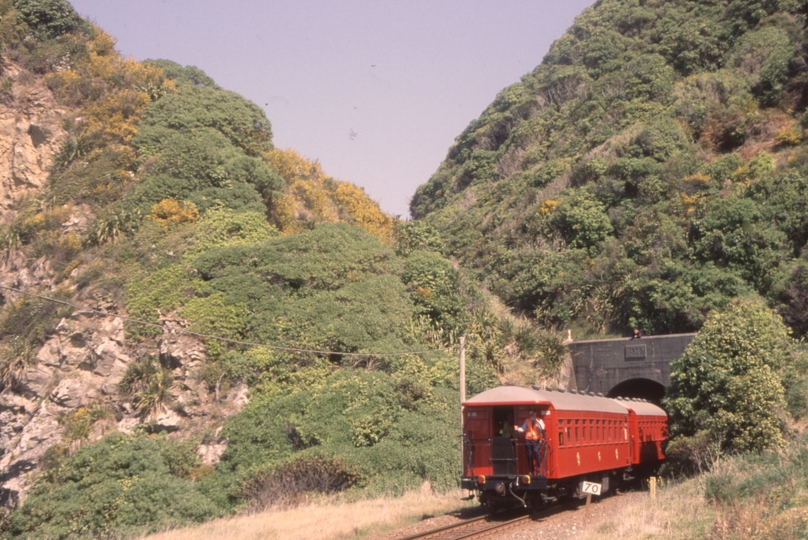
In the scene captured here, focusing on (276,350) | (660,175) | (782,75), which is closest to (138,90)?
(276,350)

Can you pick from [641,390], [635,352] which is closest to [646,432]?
[635,352]

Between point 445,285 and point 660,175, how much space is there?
55.3ft

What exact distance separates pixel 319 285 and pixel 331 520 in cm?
1497

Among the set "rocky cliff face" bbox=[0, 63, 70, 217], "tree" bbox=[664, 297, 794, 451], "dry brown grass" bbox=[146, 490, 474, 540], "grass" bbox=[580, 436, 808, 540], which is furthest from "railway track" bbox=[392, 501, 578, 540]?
"rocky cliff face" bbox=[0, 63, 70, 217]

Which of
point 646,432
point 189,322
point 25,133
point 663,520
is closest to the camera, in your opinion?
point 663,520

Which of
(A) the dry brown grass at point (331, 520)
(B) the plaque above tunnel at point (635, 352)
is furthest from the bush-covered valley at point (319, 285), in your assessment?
(B) the plaque above tunnel at point (635, 352)

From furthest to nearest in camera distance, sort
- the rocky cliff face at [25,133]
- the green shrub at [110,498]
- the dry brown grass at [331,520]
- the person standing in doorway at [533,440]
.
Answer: the rocky cliff face at [25,133] < the green shrub at [110,498] < the person standing in doorway at [533,440] < the dry brown grass at [331,520]

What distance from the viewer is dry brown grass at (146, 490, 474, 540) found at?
47.5 ft

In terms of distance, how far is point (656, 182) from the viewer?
132 feet

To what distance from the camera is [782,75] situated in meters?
42.8

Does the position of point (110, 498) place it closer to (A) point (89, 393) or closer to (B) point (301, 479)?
(B) point (301, 479)

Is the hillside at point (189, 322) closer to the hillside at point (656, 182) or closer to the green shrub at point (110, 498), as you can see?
the green shrub at point (110, 498)

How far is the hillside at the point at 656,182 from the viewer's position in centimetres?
3203

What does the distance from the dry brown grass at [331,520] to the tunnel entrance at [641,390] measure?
1480cm
